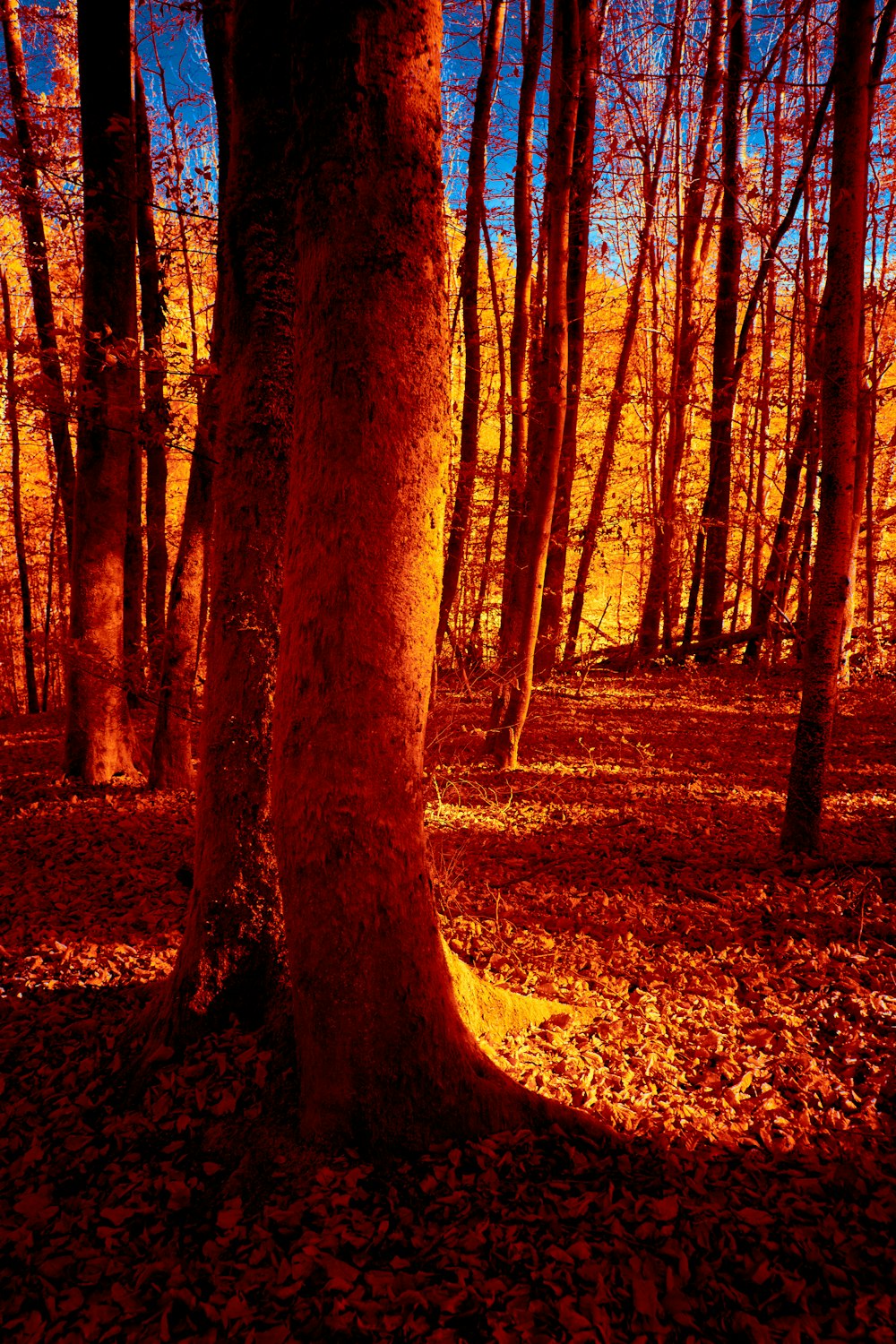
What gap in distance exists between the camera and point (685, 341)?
13133mm

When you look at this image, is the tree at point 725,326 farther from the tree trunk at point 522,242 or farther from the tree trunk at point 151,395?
the tree trunk at point 151,395

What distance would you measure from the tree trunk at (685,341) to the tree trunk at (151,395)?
7.88m

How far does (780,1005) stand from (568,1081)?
4.03 feet

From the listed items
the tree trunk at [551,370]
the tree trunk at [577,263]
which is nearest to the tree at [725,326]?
the tree trunk at [577,263]

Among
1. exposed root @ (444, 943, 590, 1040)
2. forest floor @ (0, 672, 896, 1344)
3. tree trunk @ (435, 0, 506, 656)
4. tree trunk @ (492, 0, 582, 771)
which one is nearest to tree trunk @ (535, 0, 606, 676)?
tree trunk @ (492, 0, 582, 771)

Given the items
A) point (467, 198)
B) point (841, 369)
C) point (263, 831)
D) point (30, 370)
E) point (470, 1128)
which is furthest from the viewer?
point (467, 198)

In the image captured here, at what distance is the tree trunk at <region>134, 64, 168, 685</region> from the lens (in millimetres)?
5461

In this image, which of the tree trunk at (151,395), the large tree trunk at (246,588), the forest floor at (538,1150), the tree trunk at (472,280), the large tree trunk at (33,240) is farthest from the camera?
the tree trunk at (472,280)

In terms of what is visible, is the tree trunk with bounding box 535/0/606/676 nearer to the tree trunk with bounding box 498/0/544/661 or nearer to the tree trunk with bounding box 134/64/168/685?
the tree trunk with bounding box 498/0/544/661

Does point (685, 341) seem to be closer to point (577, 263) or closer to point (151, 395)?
point (577, 263)

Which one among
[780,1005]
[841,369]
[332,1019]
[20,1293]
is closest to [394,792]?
[332,1019]

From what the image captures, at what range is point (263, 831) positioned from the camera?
2.94 m

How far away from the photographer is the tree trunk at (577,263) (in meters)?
7.25

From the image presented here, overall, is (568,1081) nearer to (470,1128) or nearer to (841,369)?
(470,1128)
